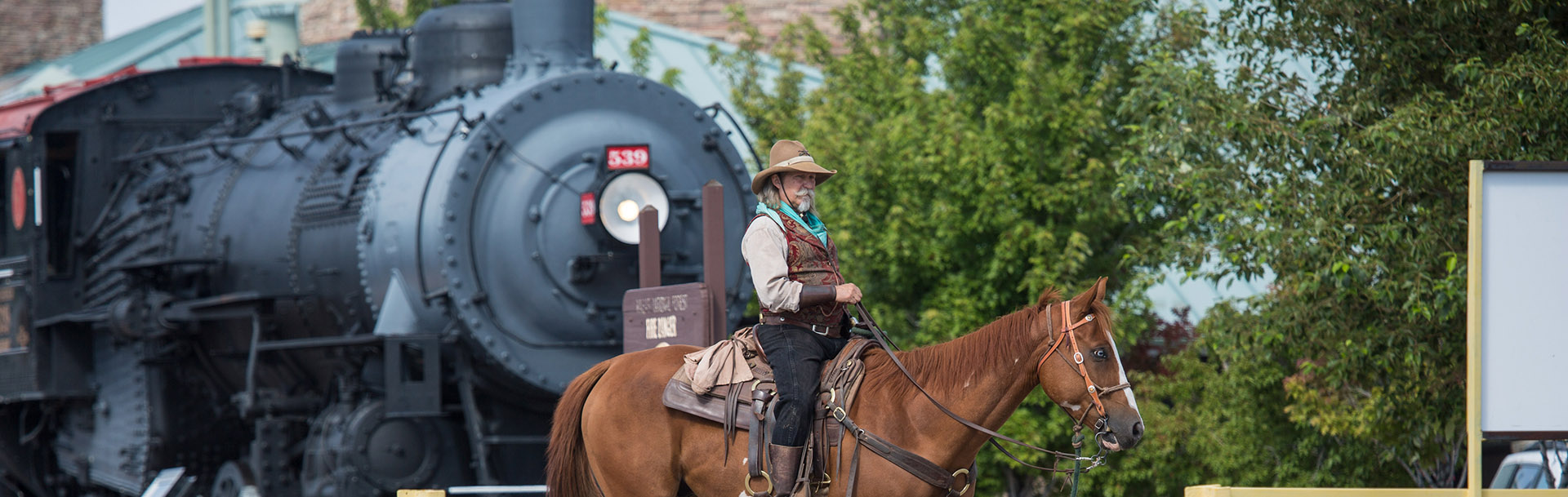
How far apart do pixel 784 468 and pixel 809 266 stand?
0.78 metres

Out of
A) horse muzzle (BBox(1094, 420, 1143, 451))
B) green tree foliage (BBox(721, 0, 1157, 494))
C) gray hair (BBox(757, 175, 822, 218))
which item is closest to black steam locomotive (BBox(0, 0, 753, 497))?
green tree foliage (BBox(721, 0, 1157, 494))

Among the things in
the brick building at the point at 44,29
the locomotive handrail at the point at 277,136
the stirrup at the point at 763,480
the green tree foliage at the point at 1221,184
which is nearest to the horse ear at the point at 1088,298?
the stirrup at the point at 763,480

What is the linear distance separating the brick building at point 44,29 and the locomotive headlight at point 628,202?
32816 millimetres

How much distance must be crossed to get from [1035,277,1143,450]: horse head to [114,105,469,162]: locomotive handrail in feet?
16.1

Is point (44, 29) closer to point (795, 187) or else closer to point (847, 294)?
point (795, 187)

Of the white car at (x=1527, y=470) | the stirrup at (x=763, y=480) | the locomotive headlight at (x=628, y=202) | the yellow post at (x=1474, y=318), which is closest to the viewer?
the yellow post at (x=1474, y=318)

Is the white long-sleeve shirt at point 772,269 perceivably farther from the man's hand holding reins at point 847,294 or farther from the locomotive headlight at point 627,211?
the locomotive headlight at point 627,211

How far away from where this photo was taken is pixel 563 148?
31.8ft

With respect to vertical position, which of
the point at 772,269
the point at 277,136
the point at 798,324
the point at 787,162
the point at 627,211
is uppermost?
the point at 277,136

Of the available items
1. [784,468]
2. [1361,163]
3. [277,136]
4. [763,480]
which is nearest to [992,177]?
[1361,163]

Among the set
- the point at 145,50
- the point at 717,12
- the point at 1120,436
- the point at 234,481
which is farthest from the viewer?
the point at 145,50

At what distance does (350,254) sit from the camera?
32.8 ft

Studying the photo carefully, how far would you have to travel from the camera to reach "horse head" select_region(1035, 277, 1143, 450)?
5496mm

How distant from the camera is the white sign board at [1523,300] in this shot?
5.71 meters
